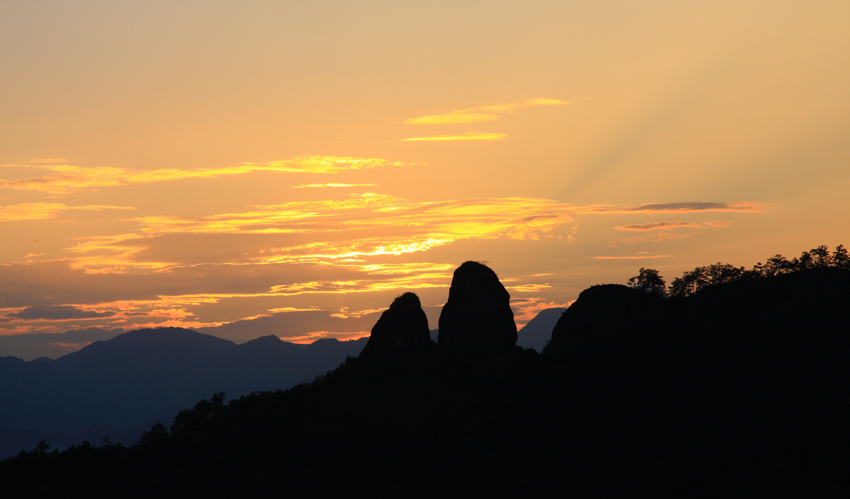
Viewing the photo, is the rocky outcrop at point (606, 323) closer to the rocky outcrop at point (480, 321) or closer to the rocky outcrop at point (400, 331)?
the rocky outcrop at point (480, 321)

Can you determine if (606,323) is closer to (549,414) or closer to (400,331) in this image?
(549,414)

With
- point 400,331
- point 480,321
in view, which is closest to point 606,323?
point 480,321

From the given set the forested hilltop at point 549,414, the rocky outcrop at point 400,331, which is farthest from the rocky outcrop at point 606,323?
the rocky outcrop at point 400,331

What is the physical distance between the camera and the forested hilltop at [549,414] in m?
79.7

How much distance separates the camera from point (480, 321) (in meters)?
97.2

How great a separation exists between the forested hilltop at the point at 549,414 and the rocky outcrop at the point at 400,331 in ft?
0.91

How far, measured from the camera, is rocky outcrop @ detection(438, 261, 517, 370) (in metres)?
97.2

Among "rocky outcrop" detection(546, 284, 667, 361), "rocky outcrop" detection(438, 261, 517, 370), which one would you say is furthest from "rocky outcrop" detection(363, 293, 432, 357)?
"rocky outcrop" detection(546, 284, 667, 361)

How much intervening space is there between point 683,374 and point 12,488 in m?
96.6

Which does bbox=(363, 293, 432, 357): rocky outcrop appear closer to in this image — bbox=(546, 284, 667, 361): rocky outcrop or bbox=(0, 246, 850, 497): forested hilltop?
bbox=(0, 246, 850, 497): forested hilltop

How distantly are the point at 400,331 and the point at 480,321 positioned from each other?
473 inches

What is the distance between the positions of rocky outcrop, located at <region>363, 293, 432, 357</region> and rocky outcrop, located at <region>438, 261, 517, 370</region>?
151 inches

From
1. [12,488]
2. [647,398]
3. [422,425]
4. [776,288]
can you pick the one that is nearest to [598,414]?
[647,398]

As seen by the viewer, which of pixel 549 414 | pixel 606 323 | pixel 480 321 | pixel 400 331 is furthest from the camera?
pixel 606 323
